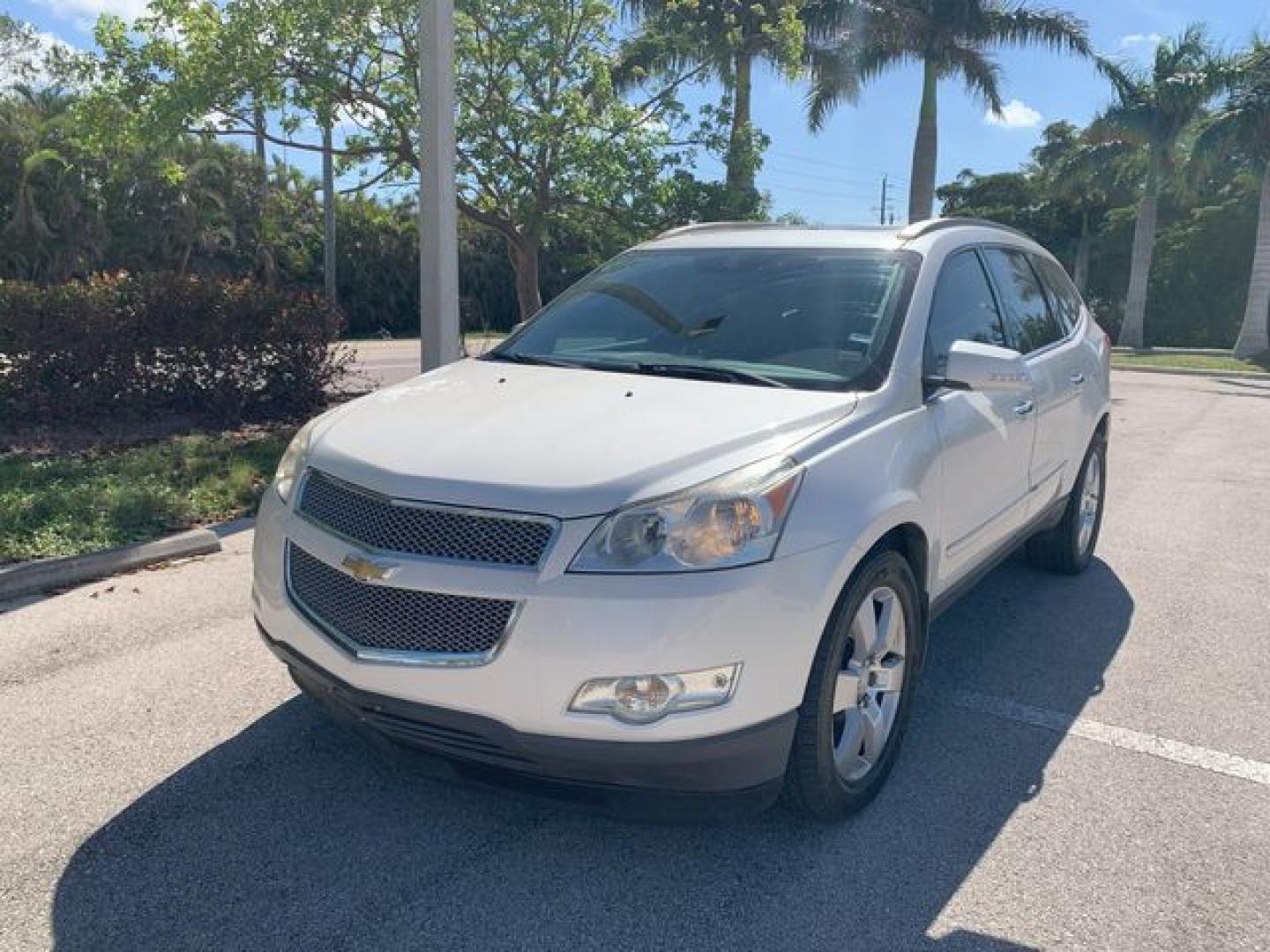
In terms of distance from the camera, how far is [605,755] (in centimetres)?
269

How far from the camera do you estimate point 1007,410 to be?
4.31m

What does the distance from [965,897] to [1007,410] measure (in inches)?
81.9

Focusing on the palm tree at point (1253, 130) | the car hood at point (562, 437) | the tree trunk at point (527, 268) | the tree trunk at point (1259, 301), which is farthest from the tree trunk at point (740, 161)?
the tree trunk at point (1259, 301)

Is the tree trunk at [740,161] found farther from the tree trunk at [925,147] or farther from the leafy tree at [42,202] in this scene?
the leafy tree at [42,202]

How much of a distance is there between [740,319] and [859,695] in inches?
59.6

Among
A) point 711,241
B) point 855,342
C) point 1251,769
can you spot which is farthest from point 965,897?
point 711,241

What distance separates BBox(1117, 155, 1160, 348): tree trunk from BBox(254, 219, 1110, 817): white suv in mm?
34524

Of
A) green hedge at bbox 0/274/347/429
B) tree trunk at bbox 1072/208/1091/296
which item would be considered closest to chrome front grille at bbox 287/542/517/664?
green hedge at bbox 0/274/347/429

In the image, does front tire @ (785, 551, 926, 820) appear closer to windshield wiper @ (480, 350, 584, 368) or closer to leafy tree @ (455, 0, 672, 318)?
windshield wiper @ (480, 350, 584, 368)

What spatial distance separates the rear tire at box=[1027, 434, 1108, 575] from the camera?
5.79 meters

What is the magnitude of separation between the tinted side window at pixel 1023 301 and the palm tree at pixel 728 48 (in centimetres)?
877

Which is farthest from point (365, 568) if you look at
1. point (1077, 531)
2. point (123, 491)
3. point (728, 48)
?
point (728, 48)

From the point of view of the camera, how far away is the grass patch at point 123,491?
19.7ft

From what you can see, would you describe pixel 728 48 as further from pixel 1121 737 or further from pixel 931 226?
pixel 1121 737
